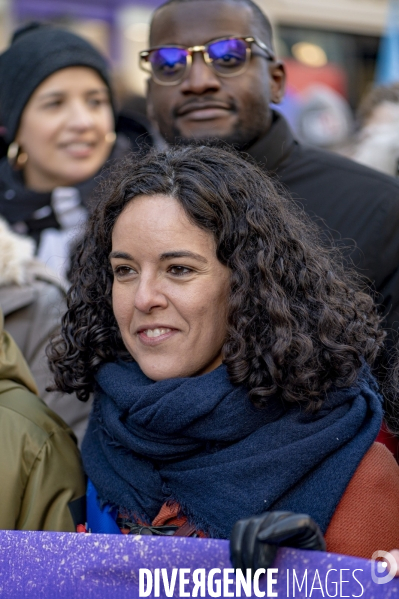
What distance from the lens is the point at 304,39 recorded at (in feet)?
36.1

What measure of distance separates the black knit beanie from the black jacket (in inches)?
54.0

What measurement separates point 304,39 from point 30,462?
9783mm

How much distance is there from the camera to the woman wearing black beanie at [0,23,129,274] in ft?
12.9

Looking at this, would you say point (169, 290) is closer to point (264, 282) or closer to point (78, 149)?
point (264, 282)

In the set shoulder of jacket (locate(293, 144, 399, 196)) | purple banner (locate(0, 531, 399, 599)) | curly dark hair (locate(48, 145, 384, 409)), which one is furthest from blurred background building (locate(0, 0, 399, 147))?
purple banner (locate(0, 531, 399, 599))

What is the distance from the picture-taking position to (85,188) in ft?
12.9

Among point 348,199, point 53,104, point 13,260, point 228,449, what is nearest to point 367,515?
point 228,449

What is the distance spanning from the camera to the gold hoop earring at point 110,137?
4.21m

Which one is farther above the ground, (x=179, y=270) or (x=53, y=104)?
(x=179, y=270)

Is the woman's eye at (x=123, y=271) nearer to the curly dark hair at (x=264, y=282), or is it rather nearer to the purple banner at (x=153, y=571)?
the curly dark hair at (x=264, y=282)

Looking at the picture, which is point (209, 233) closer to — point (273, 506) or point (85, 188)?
point (273, 506)

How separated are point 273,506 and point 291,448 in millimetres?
154

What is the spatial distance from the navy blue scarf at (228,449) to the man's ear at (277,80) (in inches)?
53.7

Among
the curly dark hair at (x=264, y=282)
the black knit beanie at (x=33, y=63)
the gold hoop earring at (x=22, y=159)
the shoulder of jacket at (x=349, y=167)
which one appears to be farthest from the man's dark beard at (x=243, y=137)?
the gold hoop earring at (x=22, y=159)
